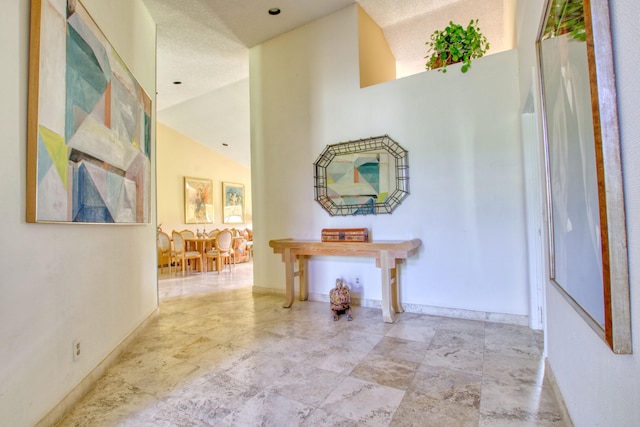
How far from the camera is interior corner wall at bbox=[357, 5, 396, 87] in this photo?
3.95m

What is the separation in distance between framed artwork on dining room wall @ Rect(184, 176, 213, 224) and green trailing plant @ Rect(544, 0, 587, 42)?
8.87 m

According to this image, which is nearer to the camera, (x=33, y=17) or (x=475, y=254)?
(x=33, y=17)

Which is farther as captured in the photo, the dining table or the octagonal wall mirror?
the dining table

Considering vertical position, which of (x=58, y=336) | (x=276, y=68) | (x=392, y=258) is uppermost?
(x=276, y=68)

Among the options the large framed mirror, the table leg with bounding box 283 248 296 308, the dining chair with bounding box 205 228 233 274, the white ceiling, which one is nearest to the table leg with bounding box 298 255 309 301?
the table leg with bounding box 283 248 296 308

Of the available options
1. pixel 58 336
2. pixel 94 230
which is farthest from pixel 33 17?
pixel 58 336

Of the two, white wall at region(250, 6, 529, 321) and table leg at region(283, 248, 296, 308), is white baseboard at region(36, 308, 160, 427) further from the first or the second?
white wall at region(250, 6, 529, 321)

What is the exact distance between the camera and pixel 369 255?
3238 mm

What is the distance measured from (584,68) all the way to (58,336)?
2.68 meters

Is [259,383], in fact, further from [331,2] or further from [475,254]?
[331,2]

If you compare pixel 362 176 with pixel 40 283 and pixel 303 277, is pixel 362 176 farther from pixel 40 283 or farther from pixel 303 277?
pixel 40 283

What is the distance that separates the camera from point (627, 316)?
0.78m

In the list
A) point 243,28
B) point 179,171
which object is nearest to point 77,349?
point 243,28

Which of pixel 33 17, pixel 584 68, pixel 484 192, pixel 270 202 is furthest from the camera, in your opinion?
pixel 270 202
